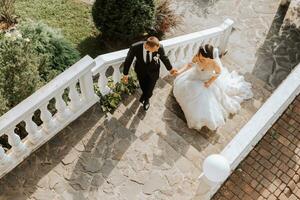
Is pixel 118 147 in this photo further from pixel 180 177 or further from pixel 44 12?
pixel 44 12

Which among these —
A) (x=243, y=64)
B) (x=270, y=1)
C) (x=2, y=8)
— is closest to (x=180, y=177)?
(x=243, y=64)

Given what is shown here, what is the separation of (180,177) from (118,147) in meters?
1.12

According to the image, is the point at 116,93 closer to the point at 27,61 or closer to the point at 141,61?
the point at 141,61

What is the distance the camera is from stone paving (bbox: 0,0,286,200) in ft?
23.7

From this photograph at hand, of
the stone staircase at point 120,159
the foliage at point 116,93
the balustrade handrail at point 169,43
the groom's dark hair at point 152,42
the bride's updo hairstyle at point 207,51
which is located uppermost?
the groom's dark hair at point 152,42

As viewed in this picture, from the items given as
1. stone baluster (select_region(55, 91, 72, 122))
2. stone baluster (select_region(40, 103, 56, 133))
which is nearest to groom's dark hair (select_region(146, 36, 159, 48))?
stone baluster (select_region(55, 91, 72, 122))

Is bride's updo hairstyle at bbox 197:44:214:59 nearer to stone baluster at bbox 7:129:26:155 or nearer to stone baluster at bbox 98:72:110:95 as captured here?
stone baluster at bbox 98:72:110:95

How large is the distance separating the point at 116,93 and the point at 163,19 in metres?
2.97

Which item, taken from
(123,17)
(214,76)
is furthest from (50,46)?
(214,76)

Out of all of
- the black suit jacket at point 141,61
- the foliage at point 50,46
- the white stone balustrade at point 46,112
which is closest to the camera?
the white stone balustrade at point 46,112

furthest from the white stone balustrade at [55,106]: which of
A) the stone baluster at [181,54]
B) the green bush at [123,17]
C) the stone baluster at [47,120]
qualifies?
the green bush at [123,17]

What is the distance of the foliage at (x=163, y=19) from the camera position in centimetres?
1065

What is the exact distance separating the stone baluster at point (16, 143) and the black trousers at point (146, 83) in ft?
7.31

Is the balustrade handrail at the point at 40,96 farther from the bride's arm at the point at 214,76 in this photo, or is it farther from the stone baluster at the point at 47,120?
the bride's arm at the point at 214,76
